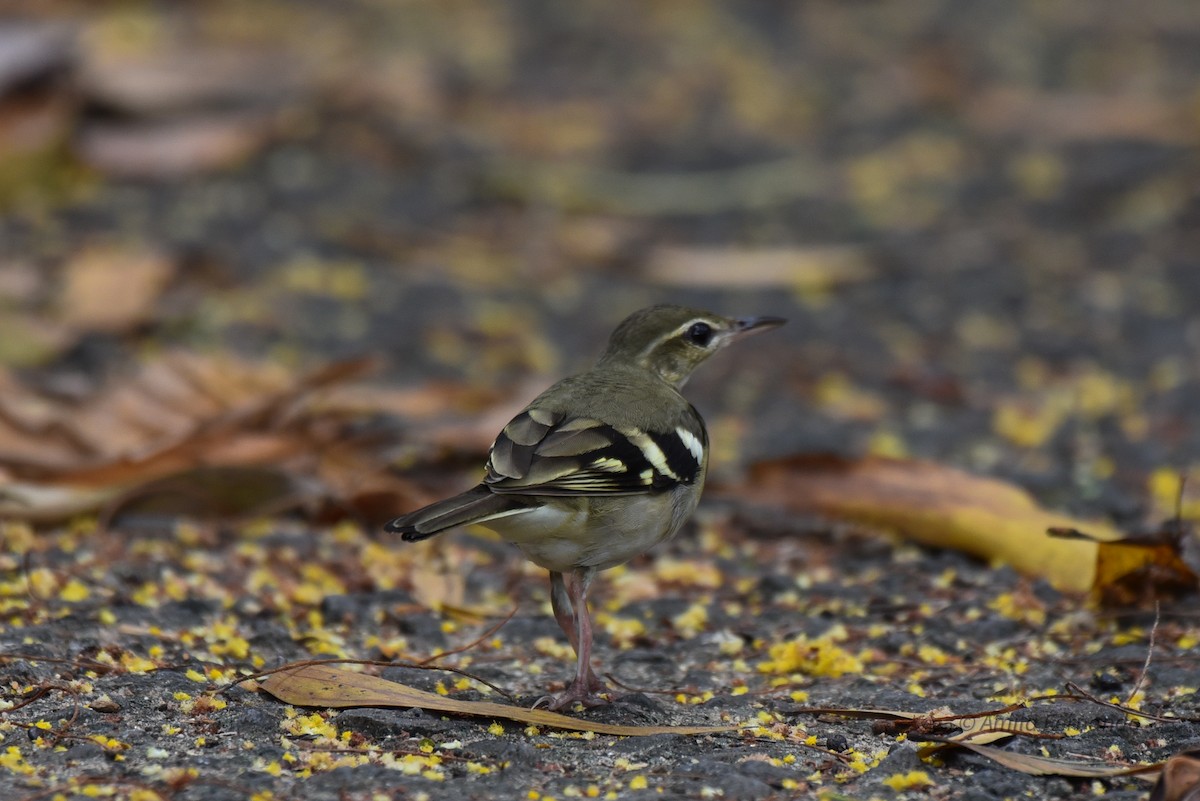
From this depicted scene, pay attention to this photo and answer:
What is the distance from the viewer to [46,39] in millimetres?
9289

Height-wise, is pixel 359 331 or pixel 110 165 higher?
pixel 110 165

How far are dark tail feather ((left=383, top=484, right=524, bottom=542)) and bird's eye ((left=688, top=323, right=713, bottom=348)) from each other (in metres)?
1.49

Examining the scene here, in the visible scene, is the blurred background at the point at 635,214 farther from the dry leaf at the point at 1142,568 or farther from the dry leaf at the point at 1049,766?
the dry leaf at the point at 1049,766

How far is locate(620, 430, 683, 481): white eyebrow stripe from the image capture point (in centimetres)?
476

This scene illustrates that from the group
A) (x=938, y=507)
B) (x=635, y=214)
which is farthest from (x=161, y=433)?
(x=635, y=214)

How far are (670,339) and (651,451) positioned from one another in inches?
39.5

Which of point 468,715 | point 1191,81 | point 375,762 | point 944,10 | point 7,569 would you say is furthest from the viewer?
point 944,10

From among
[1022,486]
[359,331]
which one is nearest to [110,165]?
[359,331]

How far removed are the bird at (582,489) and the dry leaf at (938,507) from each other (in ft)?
4.28

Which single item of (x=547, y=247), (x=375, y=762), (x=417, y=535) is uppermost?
(x=547, y=247)

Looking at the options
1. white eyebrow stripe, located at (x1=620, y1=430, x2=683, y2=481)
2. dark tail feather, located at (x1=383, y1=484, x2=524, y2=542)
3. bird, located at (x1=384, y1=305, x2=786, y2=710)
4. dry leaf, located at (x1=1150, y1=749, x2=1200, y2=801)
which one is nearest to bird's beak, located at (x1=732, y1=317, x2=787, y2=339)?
bird, located at (x1=384, y1=305, x2=786, y2=710)

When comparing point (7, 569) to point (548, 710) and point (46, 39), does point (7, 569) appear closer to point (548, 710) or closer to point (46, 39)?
point (548, 710)

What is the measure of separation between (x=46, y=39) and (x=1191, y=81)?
868 cm

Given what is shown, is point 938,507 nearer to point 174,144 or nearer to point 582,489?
point 582,489
